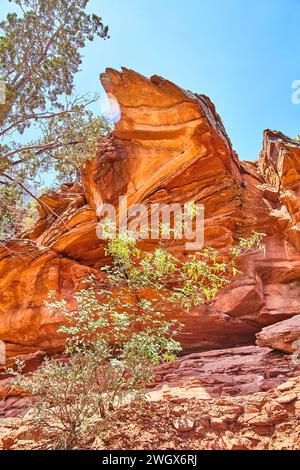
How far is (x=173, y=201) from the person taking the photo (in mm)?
10438

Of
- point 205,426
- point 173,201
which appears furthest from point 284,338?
point 173,201

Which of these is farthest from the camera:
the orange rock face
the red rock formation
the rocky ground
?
the orange rock face

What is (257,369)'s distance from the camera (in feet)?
24.6

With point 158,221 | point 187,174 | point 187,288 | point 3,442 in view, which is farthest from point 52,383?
point 187,174

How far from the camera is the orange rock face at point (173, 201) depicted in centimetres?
992

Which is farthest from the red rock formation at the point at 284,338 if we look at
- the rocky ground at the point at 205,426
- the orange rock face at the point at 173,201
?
the orange rock face at the point at 173,201

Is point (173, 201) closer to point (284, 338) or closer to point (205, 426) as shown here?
point (284, 338)

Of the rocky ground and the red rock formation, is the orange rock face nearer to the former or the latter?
the red rock formation

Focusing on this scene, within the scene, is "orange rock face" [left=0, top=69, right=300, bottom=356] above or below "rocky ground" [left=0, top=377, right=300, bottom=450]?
above

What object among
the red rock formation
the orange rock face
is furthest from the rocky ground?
the orange rock face

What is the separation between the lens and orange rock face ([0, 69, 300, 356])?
391 inches

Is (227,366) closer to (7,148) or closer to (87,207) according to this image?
(87,207)

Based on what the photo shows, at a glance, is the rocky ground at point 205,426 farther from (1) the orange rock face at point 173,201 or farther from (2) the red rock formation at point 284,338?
(1) the orange rock face at point 173,201

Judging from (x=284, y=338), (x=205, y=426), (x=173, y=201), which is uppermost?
(x=173, y=201)
